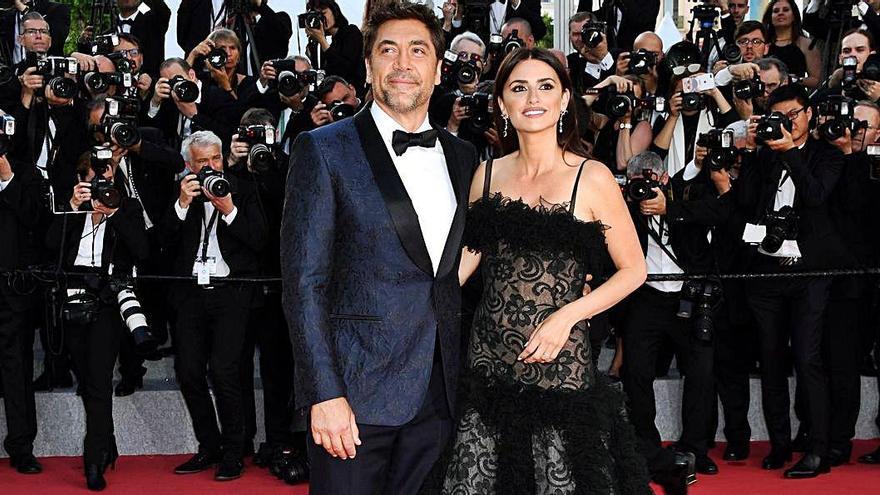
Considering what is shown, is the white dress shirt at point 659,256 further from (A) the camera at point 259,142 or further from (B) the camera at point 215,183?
(B) the camera at point 215,183

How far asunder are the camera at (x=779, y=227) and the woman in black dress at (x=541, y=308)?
2510mm

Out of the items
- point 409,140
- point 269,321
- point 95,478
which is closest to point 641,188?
point 269,321

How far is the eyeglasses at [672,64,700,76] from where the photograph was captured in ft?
20.7

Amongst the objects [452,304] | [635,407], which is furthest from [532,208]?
[635,407]

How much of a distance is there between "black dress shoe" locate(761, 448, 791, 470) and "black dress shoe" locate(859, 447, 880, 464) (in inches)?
15.0

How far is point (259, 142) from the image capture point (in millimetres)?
5945

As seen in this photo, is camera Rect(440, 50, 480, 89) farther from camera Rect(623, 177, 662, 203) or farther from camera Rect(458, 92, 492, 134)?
camera Rect(623, 177, 662, 203)

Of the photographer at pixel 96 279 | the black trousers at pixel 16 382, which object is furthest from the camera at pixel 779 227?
the black trousers at pixel 16 382

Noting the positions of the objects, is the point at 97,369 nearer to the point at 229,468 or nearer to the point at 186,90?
the point at 229,468

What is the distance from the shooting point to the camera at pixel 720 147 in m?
5.76

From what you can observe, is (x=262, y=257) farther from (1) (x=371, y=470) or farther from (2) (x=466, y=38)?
(1) (x=371, y=470)

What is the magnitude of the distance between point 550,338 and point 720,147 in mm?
3010

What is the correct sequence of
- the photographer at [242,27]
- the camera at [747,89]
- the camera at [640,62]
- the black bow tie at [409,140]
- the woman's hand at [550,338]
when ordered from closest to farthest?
the black bow tie at [409,140] → the woman's hand at [550,338] → the camera at [747,89] → the camera at [640,62] → the photographer at [242,27]

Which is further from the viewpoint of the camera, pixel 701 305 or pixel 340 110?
pixel 340 110
